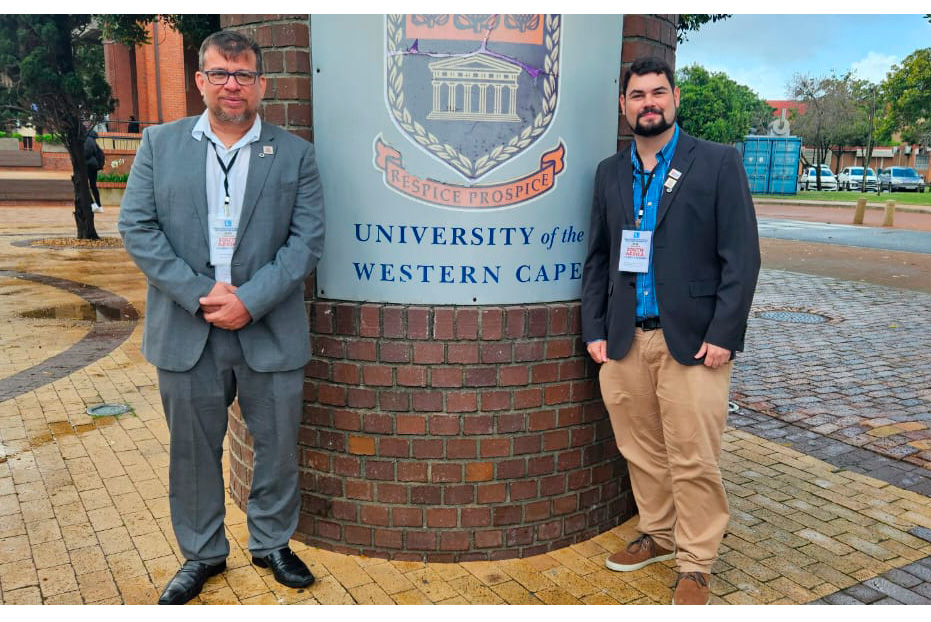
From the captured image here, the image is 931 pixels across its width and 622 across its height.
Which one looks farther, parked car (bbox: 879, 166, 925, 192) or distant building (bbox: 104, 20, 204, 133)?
parked car (bbox: 879, 166, 925, 192)

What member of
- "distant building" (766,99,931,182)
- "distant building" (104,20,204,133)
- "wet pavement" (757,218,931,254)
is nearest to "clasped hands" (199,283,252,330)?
"wet pavement" (757,218,931,254)

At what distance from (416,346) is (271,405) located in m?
0.63

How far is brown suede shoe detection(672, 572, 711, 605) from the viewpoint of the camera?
308 centimetres

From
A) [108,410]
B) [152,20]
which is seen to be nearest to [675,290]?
[108,410]

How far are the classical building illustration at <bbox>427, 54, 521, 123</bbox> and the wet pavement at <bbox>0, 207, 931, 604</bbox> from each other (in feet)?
6.22

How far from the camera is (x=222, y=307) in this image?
2.90 meters

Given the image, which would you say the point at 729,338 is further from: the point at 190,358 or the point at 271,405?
the point at 190,358

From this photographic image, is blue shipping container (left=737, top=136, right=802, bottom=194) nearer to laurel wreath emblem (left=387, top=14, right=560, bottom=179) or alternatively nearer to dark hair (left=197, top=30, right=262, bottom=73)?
laurel wreath emblem (left=387, top=14, right=560, bottom=179)

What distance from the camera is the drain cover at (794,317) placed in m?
9.02

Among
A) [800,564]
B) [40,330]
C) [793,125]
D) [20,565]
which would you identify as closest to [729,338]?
[800,564]

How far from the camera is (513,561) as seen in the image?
349 centimetres

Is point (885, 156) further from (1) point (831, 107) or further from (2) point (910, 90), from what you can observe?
(2) point (910, 90)

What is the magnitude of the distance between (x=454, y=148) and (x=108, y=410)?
3.59 m

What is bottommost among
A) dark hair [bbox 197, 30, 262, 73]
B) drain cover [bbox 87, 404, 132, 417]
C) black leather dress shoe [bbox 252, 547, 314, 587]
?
drain cover [bbox 87, 404, 132, 417]
